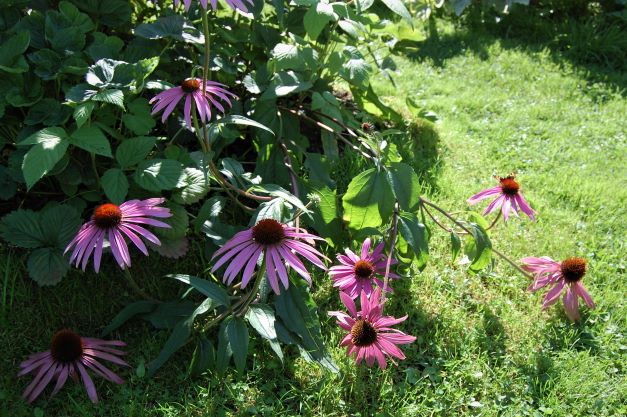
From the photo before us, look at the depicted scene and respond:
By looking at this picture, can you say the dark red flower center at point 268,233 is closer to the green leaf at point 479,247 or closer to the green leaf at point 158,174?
the green leaf at point 158,174

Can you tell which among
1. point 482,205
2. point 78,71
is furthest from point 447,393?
point 78,71

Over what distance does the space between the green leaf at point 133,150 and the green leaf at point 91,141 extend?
0.11 metres

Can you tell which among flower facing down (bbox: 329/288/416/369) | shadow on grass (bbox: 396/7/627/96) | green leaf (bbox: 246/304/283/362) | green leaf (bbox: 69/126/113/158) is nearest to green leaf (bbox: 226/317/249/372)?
green leaf (bbox: 246/304/283/362)

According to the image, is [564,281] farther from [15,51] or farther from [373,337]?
[15,51]

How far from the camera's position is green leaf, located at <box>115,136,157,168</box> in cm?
211

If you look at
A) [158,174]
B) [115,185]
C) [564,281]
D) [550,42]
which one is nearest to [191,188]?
[158,174]

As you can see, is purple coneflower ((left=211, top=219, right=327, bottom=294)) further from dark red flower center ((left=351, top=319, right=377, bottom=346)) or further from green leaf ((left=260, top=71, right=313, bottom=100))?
green leaf ((left=260, top=71, right=313, bottom=100))

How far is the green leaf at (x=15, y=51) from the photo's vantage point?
2074mm

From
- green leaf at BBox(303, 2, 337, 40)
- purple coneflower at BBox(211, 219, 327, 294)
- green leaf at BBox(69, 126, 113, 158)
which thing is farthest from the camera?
green leaf at BBox(303, 2, 337, 40)

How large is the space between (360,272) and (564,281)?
0.72 m

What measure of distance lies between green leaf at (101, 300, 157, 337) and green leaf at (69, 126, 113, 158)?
1.58 feet

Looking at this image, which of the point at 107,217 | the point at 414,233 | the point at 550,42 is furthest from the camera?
the point at 550,42

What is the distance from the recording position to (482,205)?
112 inches

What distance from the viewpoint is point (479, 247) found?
86.7 inches
